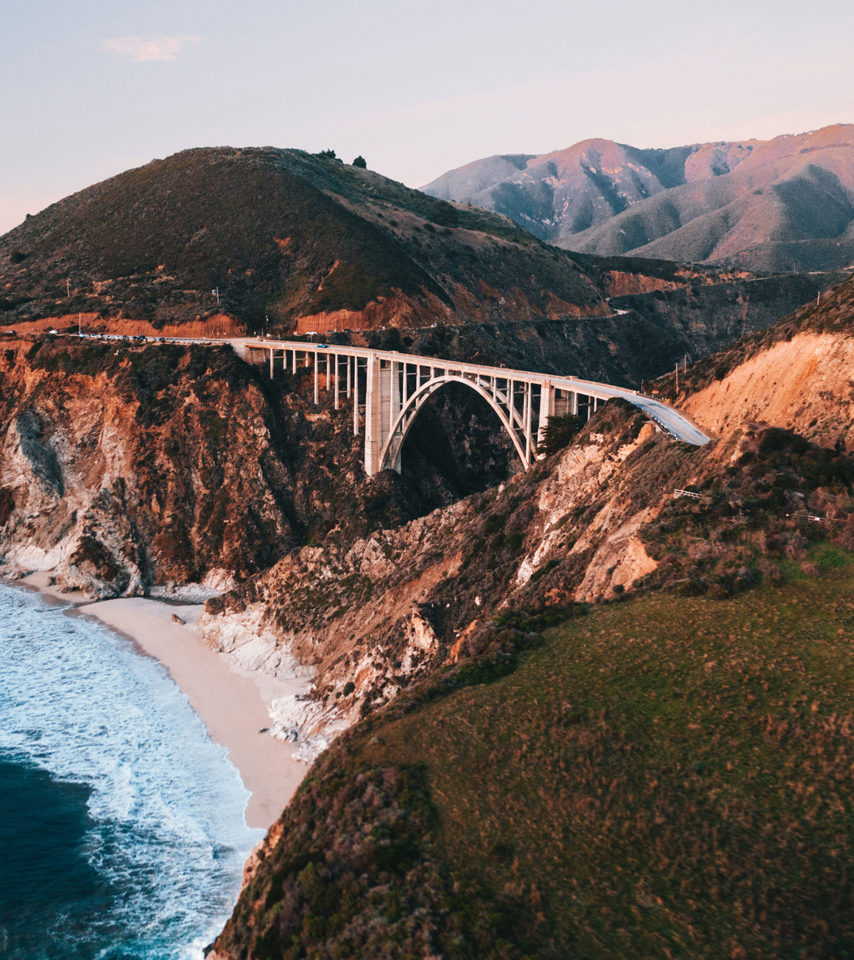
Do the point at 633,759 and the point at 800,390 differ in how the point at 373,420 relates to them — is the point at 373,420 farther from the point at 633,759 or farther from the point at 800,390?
the point at 633,759

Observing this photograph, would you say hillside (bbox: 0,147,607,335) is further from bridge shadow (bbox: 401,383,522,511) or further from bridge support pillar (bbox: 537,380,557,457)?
bridge support pillar (bbox: 537,380,557,457)

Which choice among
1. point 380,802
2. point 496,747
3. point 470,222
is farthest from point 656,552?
point 470,222

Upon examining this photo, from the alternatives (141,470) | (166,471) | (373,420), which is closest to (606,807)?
(373,420)

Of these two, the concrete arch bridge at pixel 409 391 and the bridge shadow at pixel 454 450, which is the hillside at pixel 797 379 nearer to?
the concrete arch bridge at pixel 409 391

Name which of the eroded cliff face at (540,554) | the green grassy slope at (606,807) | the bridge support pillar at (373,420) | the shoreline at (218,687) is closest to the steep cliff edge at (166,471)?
the bridge support pillar at (373,420)

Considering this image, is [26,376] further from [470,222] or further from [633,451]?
[470,222]
